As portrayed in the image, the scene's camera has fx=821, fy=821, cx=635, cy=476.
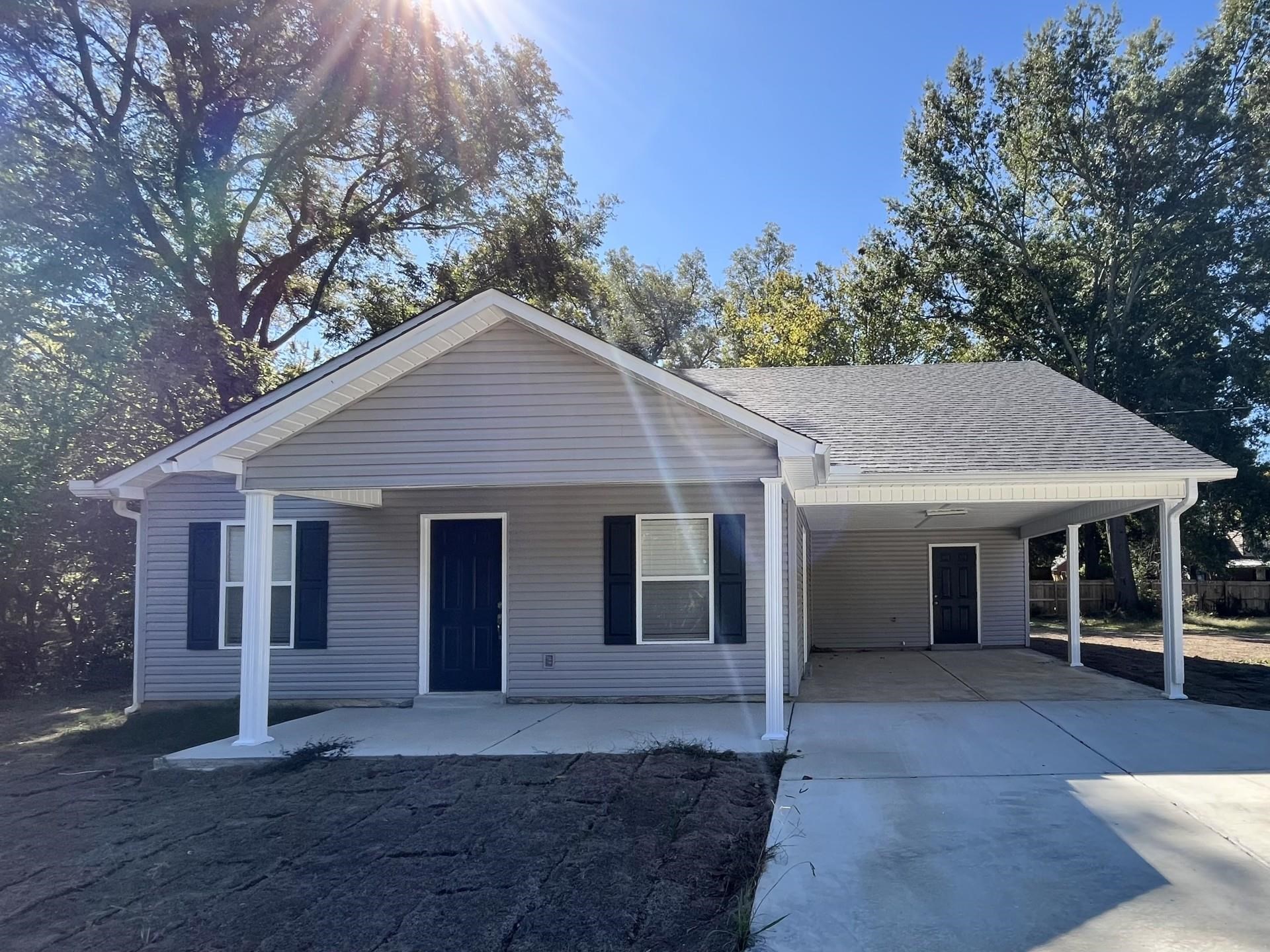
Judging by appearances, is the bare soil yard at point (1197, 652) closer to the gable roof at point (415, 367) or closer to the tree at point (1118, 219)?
the tree at point (1118, 219)

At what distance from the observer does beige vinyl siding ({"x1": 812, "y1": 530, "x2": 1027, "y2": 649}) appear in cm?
1487

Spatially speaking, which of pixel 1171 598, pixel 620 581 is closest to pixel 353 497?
pixel 620 581

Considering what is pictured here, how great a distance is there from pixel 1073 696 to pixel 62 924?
30.1 feet

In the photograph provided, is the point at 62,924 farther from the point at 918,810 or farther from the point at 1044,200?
the point at 1044,200

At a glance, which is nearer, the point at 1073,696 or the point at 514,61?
the point at 1073,696

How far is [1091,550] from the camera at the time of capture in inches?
1061

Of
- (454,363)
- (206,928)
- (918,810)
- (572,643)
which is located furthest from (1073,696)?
(206,928)

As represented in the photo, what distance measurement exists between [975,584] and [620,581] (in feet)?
28.3

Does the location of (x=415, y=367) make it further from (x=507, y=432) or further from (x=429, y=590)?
(x=429, y=590)

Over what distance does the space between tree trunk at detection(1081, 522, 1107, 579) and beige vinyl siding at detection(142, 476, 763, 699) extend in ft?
72.7

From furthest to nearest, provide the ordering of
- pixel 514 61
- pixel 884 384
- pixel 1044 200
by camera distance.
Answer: pixel 1044 200
pixel 514 61
pixel 884 384

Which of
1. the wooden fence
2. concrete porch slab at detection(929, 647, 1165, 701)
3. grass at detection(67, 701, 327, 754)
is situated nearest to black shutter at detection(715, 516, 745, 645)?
concrete porch slab at detection(929, 647, 1165, 701)

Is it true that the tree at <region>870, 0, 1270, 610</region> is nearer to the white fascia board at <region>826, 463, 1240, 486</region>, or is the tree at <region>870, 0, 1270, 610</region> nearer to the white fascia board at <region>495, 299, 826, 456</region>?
the white fascia board at <region>826, 463, 1240, 486</region>

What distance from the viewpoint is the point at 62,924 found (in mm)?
3785
